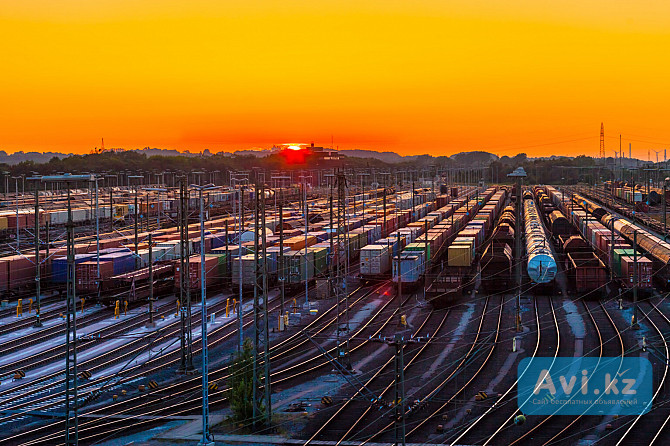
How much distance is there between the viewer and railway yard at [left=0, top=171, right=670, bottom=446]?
1998 cm

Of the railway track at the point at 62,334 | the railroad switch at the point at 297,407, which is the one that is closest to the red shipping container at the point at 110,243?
the railway track at the point at 62,334

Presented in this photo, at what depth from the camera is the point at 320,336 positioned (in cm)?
2819

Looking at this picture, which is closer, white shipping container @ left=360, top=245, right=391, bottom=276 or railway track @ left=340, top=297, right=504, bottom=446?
railway track @ left=340, top=297, right=504, bottom=446

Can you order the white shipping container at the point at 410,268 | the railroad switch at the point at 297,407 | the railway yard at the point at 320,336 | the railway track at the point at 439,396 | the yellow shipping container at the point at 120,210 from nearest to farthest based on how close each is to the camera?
1. the railway track at the point at 439,396
2. the railway yard at the point at 320,336
3. the railroad switch at the point at 297,407
4. the white shipping container at the point at 410,268
5. the yellow shipping container at the point at 120,210

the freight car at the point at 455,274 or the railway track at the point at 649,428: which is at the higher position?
the freight car at the point at 455,274

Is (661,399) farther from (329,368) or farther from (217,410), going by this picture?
(217,410)

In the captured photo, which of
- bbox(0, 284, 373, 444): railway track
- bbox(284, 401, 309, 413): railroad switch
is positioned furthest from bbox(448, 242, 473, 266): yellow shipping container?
bbox(284, 401, 309, 413): railroad switch

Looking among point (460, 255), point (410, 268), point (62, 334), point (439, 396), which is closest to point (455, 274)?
point (460, 255)

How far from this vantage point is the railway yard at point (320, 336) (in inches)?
787

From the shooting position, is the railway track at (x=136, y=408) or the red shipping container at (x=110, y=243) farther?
the red shipping container at (x=110, y=243)

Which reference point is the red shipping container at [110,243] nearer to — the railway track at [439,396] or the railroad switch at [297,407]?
the railway track at [439,396]

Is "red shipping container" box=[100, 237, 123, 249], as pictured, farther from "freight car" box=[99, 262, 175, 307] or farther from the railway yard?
"freight car" box=[99, 262, 175, 307]

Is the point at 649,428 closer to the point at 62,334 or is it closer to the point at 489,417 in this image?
the point at 489,417

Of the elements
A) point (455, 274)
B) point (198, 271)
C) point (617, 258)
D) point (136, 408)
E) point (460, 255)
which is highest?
point (460, 255)
